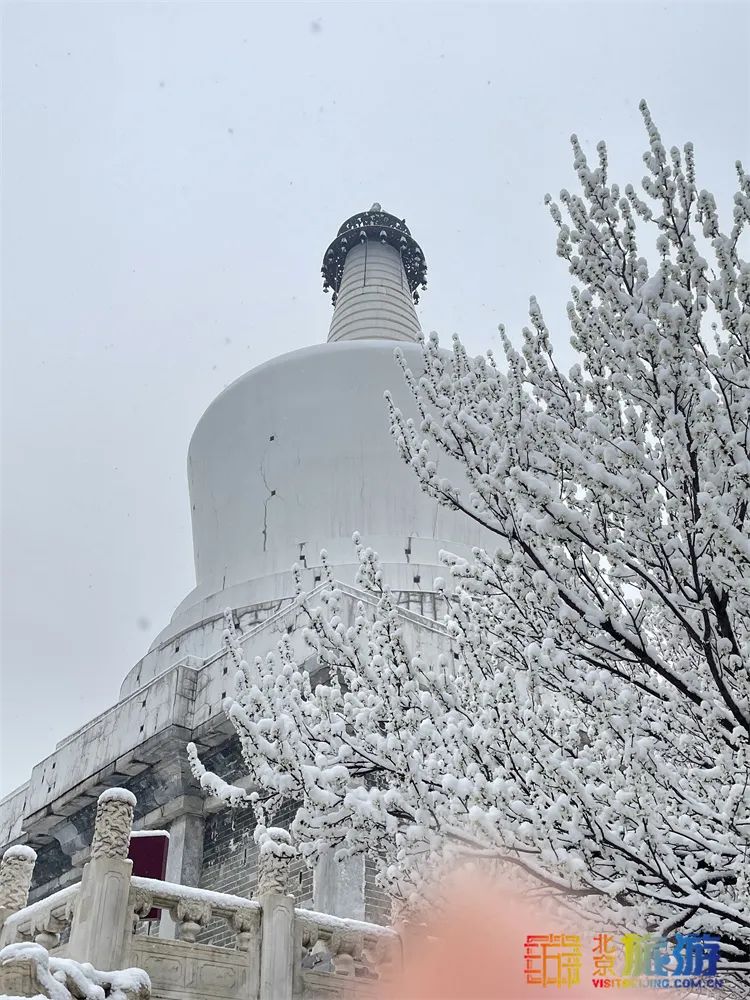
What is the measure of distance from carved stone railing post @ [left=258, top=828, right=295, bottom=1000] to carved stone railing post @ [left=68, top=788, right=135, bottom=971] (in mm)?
990

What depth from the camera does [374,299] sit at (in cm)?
2575

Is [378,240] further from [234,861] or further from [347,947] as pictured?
[347,947]

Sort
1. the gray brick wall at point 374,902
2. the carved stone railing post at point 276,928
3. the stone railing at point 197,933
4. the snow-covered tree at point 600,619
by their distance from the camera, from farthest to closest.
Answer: the gray brick wall at point 374,902, the carved stone railing post at point 276,928, the stone railing at point 197,933, the snow-covered tree at point 600,619

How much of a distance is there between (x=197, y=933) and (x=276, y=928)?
2.04 feet

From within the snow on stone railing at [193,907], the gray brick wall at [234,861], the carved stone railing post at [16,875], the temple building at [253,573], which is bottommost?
the snow on stone railing at [193,907]

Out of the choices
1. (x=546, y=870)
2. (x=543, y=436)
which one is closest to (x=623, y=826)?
(x=546, y=870)

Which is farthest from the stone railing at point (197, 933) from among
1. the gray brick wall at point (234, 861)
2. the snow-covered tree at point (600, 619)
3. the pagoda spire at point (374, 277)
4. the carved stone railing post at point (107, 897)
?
the pagoda spire at point (374, 277)

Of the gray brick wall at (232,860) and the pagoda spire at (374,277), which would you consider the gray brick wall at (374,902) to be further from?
the pagoda spire at (374,277)

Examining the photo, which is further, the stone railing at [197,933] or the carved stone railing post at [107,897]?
the stone railing at [197,933]

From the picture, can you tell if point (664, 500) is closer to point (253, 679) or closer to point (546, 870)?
point (546, 870)

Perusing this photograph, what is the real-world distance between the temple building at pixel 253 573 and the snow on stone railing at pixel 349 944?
74.6 inches

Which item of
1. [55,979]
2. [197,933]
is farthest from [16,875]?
[55,979]

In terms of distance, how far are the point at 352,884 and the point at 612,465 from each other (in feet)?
21.1

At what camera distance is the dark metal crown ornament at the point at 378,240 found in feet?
91.1
